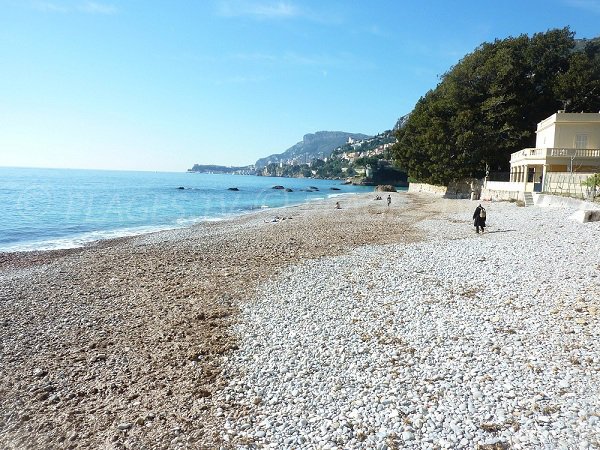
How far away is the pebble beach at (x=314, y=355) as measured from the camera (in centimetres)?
538

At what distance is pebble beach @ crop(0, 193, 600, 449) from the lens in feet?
17.7

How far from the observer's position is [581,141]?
36094mm

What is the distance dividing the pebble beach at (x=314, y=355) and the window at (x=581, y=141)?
27412 millimetres

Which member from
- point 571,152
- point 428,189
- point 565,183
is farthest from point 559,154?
point 428,189

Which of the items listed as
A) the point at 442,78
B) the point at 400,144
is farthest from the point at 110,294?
the point at 442,78

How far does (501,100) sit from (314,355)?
162ft

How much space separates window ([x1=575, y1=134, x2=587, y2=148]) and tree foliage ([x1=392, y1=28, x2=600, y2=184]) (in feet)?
33.0

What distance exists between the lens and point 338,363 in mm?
7051

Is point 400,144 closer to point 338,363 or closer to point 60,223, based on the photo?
point 60,223

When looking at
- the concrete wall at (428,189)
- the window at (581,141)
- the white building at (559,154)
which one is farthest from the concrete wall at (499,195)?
the concrete wall at (428,189)

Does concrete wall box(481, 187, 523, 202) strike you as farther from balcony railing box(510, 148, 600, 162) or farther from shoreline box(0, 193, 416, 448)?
shoreline box(0, 193, 416, 448)

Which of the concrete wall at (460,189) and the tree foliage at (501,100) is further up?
the tree foliage at (501,100)

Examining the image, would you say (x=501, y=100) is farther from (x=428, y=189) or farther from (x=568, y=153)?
(x=428, y=189)

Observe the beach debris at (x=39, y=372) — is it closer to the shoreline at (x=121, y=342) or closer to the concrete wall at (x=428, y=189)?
the shoreline at (x=121, y=342)
